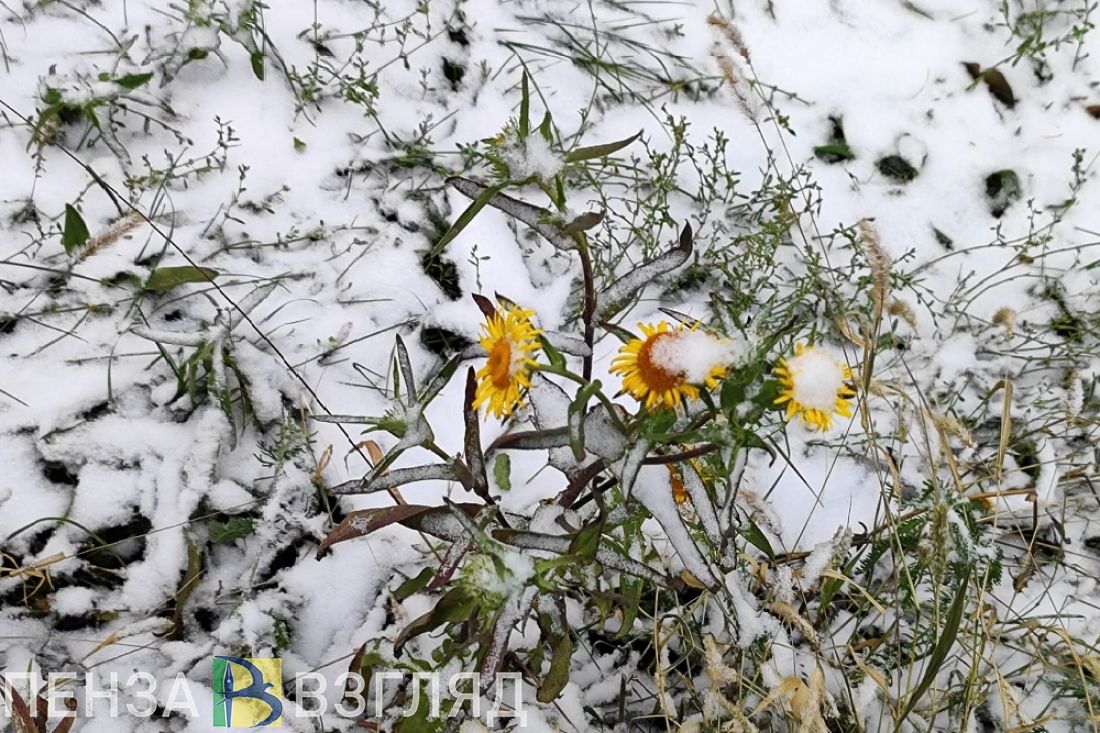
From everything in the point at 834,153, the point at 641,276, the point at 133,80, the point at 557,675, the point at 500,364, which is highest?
the point at 834,153

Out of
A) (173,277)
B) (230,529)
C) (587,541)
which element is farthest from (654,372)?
(173,277)

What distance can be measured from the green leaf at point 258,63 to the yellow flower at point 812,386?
155 centimetres

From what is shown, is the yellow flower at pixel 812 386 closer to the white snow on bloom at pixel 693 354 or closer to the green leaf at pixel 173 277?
the white snow on bloom at pixel 693 354

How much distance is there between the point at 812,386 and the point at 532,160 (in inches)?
17.7

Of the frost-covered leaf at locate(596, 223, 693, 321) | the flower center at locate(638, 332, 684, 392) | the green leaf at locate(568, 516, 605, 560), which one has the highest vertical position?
the frost-covered leaf at locate(596, 223, 693, 321)

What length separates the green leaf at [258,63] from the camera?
1877 millimetres

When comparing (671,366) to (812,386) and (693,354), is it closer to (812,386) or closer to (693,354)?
(693,354)

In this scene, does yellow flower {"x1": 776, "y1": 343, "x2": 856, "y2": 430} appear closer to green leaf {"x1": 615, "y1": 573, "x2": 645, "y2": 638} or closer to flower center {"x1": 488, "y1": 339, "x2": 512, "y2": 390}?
flower center {"x1": 488, "y1": 339, "x2": 512, "y2": 390}

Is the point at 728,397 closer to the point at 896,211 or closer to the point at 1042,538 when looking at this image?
the point at 1042,538

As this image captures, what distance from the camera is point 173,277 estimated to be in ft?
5.57

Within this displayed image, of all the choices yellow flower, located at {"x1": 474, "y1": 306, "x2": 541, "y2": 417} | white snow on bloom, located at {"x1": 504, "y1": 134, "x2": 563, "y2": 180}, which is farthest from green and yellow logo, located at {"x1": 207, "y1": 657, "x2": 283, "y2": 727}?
white snow on bloom, located at {"x1": 504, "y1": 134, "x2": 563, "y2": 180}

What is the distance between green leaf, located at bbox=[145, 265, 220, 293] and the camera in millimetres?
1685

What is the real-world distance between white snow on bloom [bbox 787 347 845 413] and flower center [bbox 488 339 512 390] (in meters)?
0.34

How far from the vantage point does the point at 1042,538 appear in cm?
168
